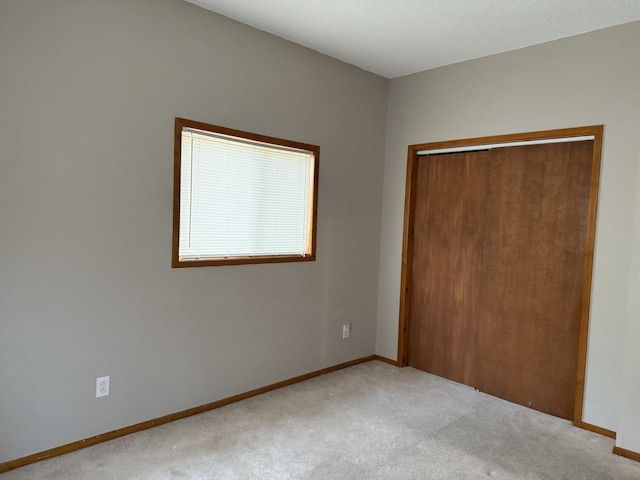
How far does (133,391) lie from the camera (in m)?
2.68

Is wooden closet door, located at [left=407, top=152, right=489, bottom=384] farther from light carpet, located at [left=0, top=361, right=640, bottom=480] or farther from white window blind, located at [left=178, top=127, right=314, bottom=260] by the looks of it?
white window blind, located at [left=178, top=127, right=314, bottom=260]

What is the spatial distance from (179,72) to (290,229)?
1380 millimetres

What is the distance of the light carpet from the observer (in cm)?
233

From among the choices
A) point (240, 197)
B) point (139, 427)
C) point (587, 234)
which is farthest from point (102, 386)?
point (587, 234)

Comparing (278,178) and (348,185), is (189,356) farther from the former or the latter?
(348,185)

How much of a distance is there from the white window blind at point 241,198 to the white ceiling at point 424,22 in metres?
0.83

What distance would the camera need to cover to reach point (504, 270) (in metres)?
3.46

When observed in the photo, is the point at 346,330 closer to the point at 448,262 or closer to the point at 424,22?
the point at 448,262

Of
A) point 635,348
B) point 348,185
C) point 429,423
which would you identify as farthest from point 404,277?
point 635,348

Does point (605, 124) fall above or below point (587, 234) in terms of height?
above

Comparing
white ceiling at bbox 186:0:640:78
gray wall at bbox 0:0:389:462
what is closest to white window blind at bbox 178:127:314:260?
gray wall at bbox 0:0:389:462

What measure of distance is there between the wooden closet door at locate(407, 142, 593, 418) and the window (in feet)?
3.83

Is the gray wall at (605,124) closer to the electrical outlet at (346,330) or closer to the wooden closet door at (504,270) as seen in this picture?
the wooden closet door at (504,270)

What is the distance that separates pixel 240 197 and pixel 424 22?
1.70m
